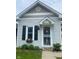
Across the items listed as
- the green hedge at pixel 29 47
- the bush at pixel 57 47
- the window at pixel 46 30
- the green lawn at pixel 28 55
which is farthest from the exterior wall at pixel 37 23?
the green lawn at pixel 28 55

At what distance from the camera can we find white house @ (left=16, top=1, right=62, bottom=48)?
11.7m

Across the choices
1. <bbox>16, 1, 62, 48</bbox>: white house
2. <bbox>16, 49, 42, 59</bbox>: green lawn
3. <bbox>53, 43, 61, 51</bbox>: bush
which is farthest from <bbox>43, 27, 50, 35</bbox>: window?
<bbox>16, 49, 42, 59</bbox>: green lawn

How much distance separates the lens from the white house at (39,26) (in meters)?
11.7

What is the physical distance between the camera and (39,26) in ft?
39.0

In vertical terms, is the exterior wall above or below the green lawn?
above

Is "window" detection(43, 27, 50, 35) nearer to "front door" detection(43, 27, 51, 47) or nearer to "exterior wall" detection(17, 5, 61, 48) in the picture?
"front door" detection(43, 27, 51, 47)

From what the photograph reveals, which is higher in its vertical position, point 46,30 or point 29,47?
point 46,30

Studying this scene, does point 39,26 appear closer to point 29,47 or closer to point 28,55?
point 29,47

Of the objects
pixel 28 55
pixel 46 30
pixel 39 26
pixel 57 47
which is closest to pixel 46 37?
pixel 46 30

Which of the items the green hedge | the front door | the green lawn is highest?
the front door

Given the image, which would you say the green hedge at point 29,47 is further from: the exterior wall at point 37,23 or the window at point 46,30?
the window at point 46,30
